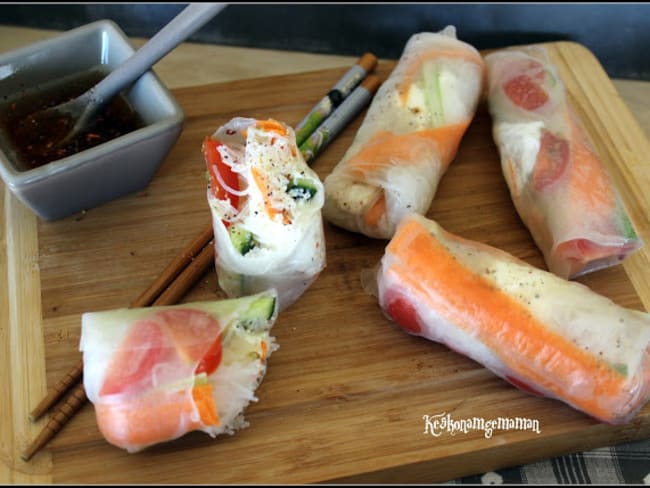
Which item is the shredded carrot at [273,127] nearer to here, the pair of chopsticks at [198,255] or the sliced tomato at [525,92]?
the pair of chopsticks at [198,255]

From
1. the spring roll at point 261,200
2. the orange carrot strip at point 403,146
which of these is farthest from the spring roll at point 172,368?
the orange carrot strip at point 403,146

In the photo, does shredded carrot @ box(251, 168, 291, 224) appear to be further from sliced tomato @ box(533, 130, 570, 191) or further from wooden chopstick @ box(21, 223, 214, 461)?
sliced tomato @ box(533, 130, 570, 191)

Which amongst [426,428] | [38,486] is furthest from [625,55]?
[38,486]

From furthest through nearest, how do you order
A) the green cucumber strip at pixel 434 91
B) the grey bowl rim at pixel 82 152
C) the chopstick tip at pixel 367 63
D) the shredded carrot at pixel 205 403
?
the chopstick tip at pixel 367 63 → the green cucumber strip at pixel 434 91 → the grey bowl rim at pixel 82 152 → the shredded carrot at pixel 205 403

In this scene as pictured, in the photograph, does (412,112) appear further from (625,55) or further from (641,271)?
(625,55)

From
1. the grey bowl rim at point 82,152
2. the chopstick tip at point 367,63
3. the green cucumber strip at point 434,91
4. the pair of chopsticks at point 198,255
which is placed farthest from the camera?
the chopstick tip at point 367,63

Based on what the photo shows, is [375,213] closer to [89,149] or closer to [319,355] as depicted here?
[319,355]

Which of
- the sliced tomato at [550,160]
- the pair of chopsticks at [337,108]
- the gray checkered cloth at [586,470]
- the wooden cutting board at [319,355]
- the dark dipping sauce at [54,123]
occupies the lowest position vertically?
the gray checkered cloth at [586,470]
